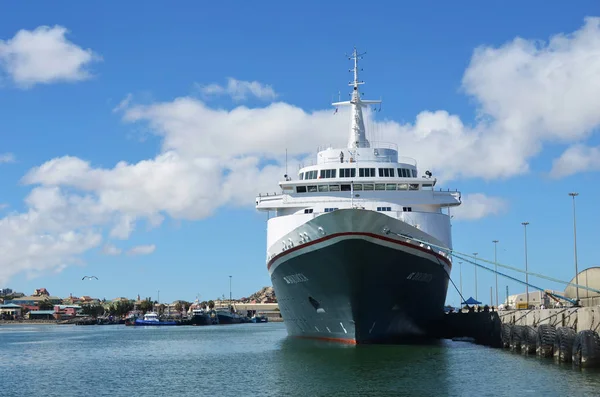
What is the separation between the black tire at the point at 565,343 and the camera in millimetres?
34031

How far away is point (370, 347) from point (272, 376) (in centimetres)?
767

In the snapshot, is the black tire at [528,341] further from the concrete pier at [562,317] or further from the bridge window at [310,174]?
the bridge window at [310,174]

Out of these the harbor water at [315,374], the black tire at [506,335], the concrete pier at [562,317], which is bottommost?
the harbor water at [315,374]

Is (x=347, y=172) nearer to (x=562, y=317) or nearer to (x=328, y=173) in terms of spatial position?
(x=328, y=173)

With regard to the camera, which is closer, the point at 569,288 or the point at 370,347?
the point at 370,347

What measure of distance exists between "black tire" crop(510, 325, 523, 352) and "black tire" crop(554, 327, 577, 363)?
6.95 meters

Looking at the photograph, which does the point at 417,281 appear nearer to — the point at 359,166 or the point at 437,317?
the point at 437,317

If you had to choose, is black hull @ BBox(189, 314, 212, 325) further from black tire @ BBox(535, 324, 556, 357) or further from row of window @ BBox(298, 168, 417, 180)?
black tire @ BBox(535, 324, 556, 357)

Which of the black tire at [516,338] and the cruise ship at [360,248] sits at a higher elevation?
the cruise ship at [360,248]

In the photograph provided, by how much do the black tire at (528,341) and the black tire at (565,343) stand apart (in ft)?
14.3

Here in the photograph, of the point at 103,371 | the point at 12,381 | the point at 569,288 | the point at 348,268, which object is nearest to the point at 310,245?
the point at 348,268

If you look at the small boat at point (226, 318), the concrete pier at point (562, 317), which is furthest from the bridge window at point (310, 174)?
the small boat at point (226, 318)

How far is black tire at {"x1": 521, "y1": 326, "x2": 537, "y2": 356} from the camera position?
3988cm

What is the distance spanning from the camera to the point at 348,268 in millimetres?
37969
